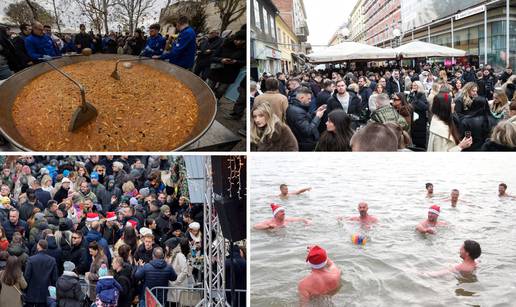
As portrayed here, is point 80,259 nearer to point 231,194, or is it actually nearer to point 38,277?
point 38,277

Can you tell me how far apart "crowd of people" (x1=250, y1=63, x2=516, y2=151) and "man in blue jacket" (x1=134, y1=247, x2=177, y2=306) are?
3.53ft

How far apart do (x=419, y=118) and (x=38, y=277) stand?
8.71ft

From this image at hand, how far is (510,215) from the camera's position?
351 centimetres

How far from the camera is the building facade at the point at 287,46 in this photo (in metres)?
3.32

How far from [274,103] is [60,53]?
49.7 inches

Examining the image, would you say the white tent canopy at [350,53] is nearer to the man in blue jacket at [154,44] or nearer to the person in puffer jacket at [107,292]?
the man in blue jacket at [154,44]

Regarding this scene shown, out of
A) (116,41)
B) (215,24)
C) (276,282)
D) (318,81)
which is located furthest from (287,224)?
(116,41)

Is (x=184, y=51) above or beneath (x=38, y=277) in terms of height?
above

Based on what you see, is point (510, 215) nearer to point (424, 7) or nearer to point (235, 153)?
point (424, 7)

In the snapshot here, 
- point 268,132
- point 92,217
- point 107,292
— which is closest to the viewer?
point 268,132

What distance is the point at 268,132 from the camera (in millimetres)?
3359

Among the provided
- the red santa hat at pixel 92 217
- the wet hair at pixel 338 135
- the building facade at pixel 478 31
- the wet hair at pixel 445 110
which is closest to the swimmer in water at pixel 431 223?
the wet hair at pixel 445 110

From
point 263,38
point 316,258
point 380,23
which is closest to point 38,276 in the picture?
point 316,258

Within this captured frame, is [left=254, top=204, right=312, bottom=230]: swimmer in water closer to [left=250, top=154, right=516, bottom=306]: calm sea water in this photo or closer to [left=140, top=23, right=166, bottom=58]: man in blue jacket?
[left=250, top=154, right=516, bottom=306]: calm sea water
